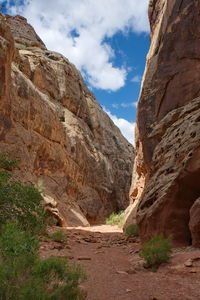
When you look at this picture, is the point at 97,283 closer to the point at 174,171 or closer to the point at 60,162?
the point at 174,171

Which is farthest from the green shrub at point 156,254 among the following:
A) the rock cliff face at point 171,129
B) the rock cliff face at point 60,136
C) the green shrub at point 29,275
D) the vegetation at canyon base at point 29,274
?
the rock cliff face at point 60,136

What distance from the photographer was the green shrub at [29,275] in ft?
11.9

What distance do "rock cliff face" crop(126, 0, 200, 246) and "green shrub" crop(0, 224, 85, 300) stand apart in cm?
512

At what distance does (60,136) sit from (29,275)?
84.2 ft

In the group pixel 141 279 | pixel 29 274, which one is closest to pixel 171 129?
pixel 141 279

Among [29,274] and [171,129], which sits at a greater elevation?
[171,129]

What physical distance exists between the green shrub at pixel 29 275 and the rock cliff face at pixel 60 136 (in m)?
16.8

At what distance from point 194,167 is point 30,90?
20.9 meters

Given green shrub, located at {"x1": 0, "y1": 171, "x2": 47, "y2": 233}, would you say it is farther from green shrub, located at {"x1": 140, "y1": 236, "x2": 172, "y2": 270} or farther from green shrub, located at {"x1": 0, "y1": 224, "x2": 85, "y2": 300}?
green shrub, located at {"x1": 140, "y1": 236, "x2": 172, "y2": 270}

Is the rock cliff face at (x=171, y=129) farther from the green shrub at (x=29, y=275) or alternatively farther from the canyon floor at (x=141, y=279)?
the green shrub at (x=29, y=275)

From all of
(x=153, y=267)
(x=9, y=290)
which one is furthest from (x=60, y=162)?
(x=9, y=290)

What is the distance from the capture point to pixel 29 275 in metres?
4.31

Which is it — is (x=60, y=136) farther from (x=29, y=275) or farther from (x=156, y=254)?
(x=29, y=275)

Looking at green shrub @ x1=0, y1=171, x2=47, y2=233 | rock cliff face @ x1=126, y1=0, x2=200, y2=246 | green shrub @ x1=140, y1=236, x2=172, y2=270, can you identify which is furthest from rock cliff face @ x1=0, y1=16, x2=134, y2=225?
green shrub @ x1=140, y1=236, x2=172, y2=270
